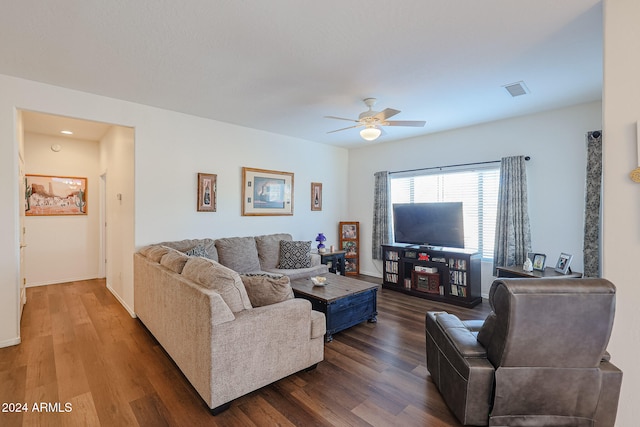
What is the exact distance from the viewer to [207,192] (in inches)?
172

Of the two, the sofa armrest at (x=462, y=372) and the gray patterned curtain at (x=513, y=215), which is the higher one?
the gray patterned curtain at (x=513, y=215)

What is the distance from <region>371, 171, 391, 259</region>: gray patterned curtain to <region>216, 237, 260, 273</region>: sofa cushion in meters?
2.50

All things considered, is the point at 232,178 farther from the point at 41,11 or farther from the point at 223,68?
the point at 41,11

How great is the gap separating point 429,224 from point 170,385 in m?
4.09

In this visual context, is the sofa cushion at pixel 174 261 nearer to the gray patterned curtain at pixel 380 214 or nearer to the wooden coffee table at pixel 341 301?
the wooden coffee table at pixel 341 301

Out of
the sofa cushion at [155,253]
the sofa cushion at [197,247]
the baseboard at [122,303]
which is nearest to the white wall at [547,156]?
Result: the sofa cushion at [197,247]

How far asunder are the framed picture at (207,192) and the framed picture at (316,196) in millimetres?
1968

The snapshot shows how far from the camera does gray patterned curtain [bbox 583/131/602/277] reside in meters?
3.41

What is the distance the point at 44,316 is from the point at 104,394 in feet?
7.85

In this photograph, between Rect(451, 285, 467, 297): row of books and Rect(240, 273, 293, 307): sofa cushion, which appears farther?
Rect(451, 285, 467, 297): row of books

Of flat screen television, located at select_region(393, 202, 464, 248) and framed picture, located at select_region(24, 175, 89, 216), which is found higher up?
framed picture, located at select_region(24, 175, 89, 216)

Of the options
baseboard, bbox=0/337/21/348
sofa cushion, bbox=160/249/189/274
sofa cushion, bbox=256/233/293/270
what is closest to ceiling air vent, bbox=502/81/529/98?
sofa cushion, bbox=256/233/293/270

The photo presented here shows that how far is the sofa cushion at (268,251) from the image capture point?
4.60 m

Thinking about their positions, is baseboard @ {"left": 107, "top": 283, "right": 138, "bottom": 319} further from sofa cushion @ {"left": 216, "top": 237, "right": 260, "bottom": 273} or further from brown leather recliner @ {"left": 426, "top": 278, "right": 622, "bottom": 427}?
brown leather recliner @ {"left": 426, "top": 278, "right": 622, "bottom": 427}
